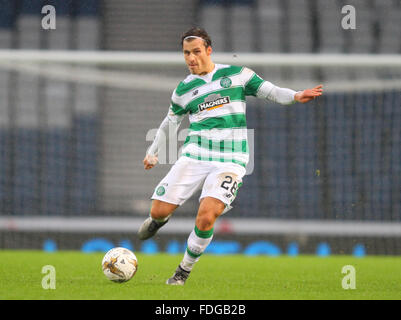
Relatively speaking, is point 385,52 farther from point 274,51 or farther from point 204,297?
point 204,297

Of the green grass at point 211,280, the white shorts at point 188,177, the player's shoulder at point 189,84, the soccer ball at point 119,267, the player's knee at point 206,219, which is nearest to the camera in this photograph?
the green grass at point 211,280

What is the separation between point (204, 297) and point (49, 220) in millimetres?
6782

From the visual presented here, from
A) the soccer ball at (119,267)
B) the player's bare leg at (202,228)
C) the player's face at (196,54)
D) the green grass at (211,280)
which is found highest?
the player's face at (196,54)

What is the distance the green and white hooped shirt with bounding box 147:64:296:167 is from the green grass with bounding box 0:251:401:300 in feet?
3.48

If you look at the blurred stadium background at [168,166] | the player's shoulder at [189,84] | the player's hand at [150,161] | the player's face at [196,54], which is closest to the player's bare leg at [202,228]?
the player's hand at [150,161]

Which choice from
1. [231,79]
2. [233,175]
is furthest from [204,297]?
[231,79]

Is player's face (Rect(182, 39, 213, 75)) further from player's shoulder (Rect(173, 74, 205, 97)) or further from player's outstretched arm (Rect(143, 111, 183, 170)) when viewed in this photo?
player's outstretched arm (Rect(143, 111, 183, 170))

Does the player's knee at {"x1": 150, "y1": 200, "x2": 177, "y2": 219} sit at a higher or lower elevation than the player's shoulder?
lower

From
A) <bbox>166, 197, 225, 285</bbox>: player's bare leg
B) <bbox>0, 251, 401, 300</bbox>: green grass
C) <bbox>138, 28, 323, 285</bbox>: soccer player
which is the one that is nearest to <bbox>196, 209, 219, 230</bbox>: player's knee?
<bbox>166, 197, 225, 285</bbox>: player's bare leg

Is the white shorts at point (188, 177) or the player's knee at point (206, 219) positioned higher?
the white shorts at point (188, 177)

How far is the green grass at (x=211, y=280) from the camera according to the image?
4.84 metres

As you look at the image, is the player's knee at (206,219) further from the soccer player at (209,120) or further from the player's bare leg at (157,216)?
the player's bare leg at (157,216)

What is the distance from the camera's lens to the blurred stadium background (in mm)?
11047

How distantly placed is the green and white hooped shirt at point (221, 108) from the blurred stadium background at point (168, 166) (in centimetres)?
456
